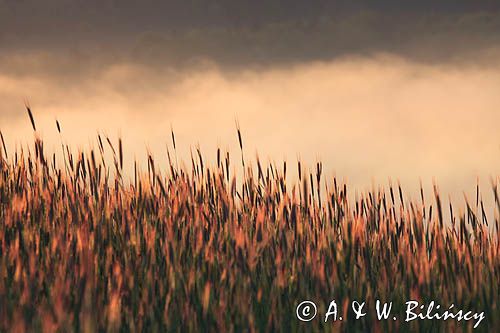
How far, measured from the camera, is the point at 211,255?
4.93m

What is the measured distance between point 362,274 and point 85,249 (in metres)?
1.71

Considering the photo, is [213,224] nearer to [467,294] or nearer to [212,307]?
[212,307]

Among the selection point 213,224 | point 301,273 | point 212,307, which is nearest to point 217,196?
point 213,224

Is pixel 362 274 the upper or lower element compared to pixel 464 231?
lower

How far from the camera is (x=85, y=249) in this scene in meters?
4.67

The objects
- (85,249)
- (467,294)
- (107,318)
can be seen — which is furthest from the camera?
(467,294)

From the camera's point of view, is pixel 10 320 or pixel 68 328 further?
pixel 10 320

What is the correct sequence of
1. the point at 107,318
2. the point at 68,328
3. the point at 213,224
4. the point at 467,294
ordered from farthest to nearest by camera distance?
the point at 213,224
the point at 467,294
the point at 107,318
the point at 68,328

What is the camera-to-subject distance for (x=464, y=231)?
18.6 feet

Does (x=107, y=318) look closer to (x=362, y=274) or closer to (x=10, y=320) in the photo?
(x=10, y=320)

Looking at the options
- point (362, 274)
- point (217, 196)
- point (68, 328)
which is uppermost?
point (217, 196)

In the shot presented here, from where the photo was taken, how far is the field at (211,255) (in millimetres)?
4316

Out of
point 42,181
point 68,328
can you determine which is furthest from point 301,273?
point 42,181

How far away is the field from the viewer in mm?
4316
